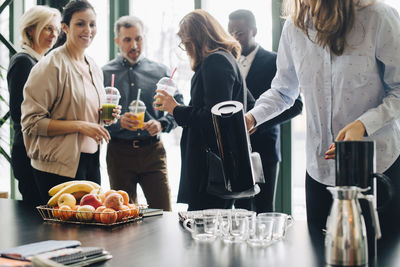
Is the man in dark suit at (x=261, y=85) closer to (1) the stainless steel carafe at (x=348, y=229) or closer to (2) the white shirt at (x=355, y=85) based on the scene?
(2) the white shirt at (x=355, y=85)

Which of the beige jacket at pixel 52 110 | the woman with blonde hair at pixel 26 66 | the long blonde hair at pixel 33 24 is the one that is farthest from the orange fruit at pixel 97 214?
the long blonde hair at pixel 33 24

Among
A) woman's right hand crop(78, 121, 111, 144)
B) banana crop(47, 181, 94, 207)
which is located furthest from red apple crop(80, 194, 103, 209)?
woman's right hand crop(78, 121, 111, 144)

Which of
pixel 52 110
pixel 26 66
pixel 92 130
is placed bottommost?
pixel 92 130

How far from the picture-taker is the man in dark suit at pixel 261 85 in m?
2.88

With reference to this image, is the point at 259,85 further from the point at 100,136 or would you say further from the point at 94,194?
the point at 94,194

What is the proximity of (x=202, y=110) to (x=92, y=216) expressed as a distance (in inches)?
35.6

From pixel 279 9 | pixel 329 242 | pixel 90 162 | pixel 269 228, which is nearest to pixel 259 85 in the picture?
pixel 279 9

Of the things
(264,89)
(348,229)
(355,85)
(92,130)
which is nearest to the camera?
(348,229)

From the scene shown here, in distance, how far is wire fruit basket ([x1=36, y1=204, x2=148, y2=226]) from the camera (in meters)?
1.49

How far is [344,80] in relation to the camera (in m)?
1.60

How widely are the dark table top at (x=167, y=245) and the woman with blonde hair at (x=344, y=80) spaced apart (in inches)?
11.9

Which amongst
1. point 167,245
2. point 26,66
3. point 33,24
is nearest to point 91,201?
point 167,245

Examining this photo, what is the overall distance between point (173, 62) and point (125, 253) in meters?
2.96

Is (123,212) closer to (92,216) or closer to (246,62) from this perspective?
(92,216)
